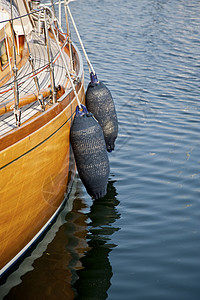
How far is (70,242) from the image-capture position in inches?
190

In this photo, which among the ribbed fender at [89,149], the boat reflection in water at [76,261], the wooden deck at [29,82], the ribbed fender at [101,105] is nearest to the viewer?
the boat reflection in water at [76,261]

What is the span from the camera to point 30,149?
155 inches

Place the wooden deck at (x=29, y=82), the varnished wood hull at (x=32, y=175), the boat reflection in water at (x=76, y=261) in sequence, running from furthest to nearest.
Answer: the wooden deck at (x=29, y=82), the boat reflection in water at (x=76, y=261), the varnished wood hull at (x=32, y=175)

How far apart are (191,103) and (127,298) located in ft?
16.5

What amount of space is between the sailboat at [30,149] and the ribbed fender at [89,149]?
0.10 metres

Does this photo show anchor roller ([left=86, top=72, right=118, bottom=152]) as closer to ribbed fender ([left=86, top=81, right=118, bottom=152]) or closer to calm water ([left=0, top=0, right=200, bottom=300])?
ribbed fender ([left=86, top=81, right=118, bottom=152])

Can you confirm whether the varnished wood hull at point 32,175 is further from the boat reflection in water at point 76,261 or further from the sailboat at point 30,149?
the boat reflection in water at point 76,261

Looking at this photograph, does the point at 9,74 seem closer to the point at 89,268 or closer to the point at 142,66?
the point at 89,268

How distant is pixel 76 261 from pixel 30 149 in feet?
4.23

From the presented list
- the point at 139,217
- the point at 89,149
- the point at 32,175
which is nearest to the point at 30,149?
the point at 32,175

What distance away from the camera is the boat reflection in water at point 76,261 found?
409 centimetres

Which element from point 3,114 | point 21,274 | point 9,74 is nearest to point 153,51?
point 9,74

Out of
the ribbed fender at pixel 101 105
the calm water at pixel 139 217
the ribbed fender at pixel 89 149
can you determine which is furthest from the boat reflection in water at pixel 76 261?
the ribbed fender at pixel 101 105

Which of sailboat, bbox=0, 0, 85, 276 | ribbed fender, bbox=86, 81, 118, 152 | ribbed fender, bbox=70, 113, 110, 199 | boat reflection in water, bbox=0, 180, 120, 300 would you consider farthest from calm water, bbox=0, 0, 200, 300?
ribbed fender, bbox=86, 81, 118, 152
